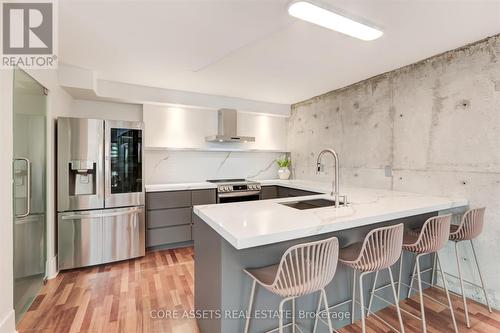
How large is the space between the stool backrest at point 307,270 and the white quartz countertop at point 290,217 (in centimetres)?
11

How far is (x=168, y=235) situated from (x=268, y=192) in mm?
1737

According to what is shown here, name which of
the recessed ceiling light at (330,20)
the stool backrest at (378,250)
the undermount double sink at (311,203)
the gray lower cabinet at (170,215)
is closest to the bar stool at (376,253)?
the stool backrest at (378,250)

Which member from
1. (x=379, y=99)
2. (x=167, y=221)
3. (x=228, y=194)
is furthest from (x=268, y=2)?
(x=167, y=221)

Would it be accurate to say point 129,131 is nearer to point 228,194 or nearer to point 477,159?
point 228,194

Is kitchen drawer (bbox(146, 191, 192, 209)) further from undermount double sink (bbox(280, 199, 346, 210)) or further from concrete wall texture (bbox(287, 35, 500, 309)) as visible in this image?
concrete wall texture (bbox(287, 35, 500, 309))

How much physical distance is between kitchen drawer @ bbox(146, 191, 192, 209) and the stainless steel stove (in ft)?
1.62

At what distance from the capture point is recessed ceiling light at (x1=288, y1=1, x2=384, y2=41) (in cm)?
161

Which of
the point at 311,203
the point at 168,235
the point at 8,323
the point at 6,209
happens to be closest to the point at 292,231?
the point at 311,203

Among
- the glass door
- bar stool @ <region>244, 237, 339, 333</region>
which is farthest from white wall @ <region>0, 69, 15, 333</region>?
bar stool @ <region>244, 237, 339, 333</region>

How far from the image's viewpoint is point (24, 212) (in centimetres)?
201

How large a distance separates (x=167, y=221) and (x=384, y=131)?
3.16 metres

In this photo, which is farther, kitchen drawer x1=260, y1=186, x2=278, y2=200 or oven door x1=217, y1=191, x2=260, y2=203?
kitchen drawer x1=260, y1=186, x2=278, y2=200

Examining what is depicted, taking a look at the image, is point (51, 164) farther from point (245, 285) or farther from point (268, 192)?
point (268, 192)

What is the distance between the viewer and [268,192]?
4.13 m
